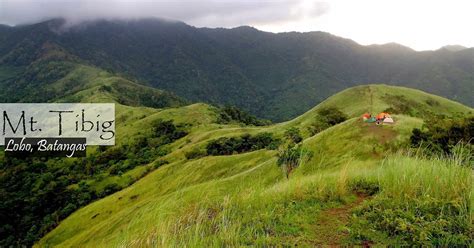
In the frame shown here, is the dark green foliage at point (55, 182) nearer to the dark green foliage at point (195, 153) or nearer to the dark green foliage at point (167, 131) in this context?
the dark green foliage at point (167, 131)

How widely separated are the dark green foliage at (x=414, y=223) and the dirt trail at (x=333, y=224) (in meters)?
0.27

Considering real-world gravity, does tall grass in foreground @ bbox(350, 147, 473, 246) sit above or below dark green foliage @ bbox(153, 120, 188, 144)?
above

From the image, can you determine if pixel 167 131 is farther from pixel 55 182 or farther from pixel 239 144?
pixel 239 144

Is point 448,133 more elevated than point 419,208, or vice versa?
point 419,208

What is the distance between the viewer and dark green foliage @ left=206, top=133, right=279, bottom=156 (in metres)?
108

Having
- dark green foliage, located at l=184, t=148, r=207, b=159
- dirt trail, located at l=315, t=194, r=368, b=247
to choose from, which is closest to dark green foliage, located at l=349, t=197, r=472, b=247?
dirt trail, located at l=315, t=194, r=368, b=247

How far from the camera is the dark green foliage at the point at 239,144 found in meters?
108

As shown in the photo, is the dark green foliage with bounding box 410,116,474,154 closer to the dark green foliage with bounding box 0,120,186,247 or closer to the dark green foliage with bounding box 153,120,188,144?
the dark green foliage with bounding box 0,120,186,247

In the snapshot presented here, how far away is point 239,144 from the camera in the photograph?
109312 mm

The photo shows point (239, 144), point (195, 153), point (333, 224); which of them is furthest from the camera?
point (195, 153)

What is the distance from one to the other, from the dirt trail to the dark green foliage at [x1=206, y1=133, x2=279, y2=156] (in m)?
95.1

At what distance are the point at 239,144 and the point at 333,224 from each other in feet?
328

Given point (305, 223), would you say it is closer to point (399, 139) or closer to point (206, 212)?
point (206, 212)

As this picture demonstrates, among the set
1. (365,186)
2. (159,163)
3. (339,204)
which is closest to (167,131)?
(159,163)
